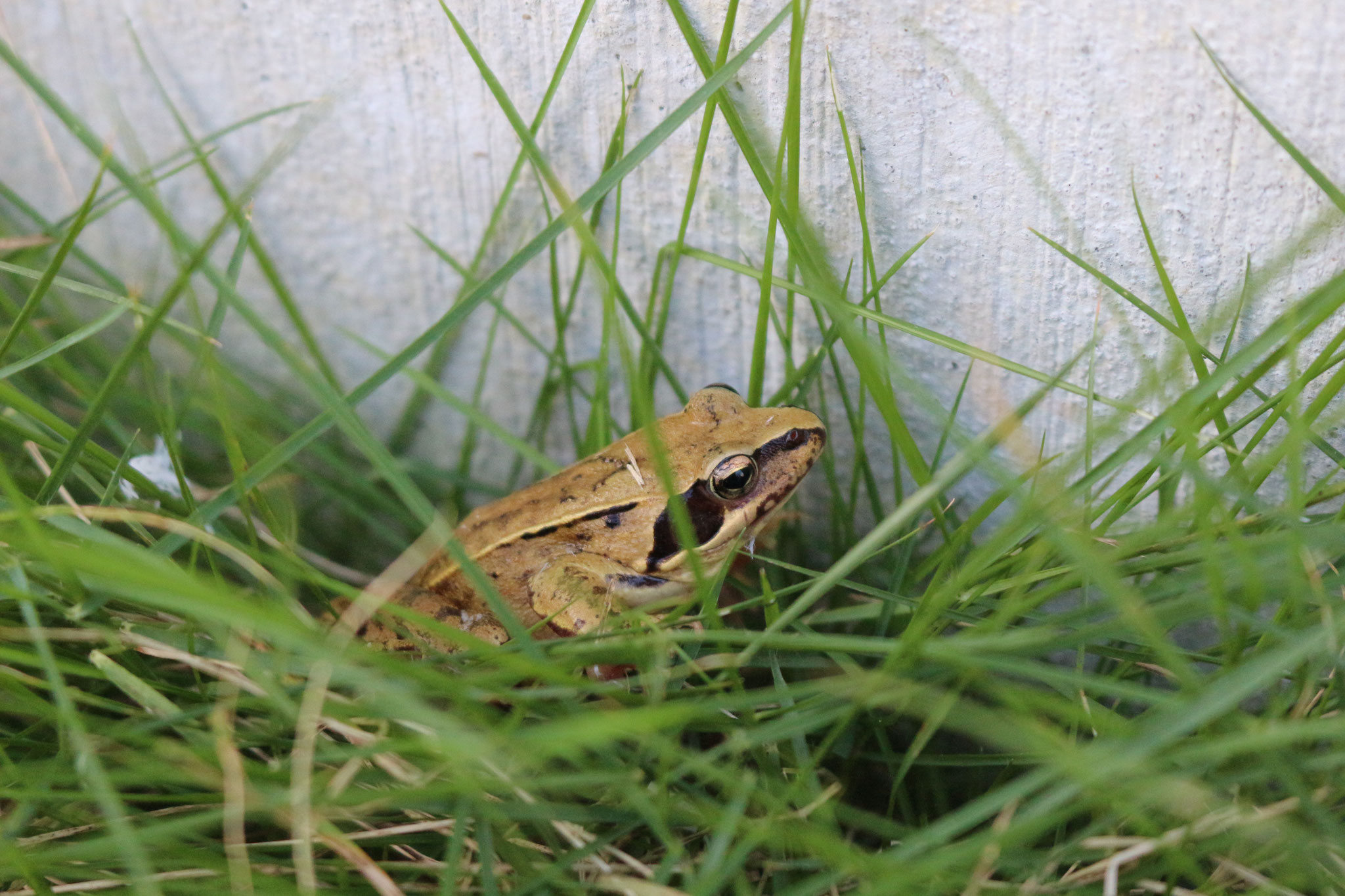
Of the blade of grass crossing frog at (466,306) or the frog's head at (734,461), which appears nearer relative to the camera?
the blade of grass crossing frog at (466,306)

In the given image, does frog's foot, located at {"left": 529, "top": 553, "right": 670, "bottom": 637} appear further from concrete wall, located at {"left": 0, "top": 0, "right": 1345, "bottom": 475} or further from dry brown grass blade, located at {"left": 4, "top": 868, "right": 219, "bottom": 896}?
dry brown grass blade, located at {"left": 4, "top": 868, "right": 219, "bottom": 896}

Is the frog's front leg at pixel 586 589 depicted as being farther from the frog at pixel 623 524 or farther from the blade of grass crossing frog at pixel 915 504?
the blade of grass crossing frog at pixel 915 504

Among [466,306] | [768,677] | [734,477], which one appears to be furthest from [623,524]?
[466,306]

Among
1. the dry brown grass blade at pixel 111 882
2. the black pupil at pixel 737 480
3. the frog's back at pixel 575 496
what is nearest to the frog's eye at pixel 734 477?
the black pupil at pixel 737 480

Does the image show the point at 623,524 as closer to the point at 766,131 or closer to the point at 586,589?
the point at 586,589

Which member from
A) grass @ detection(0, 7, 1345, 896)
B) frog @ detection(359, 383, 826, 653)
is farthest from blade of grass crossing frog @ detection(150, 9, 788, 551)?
frog @ detection(359, 383, 826, 653)

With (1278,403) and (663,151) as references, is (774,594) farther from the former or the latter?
(663,151)

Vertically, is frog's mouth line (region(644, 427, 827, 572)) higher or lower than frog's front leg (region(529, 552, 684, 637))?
higher
